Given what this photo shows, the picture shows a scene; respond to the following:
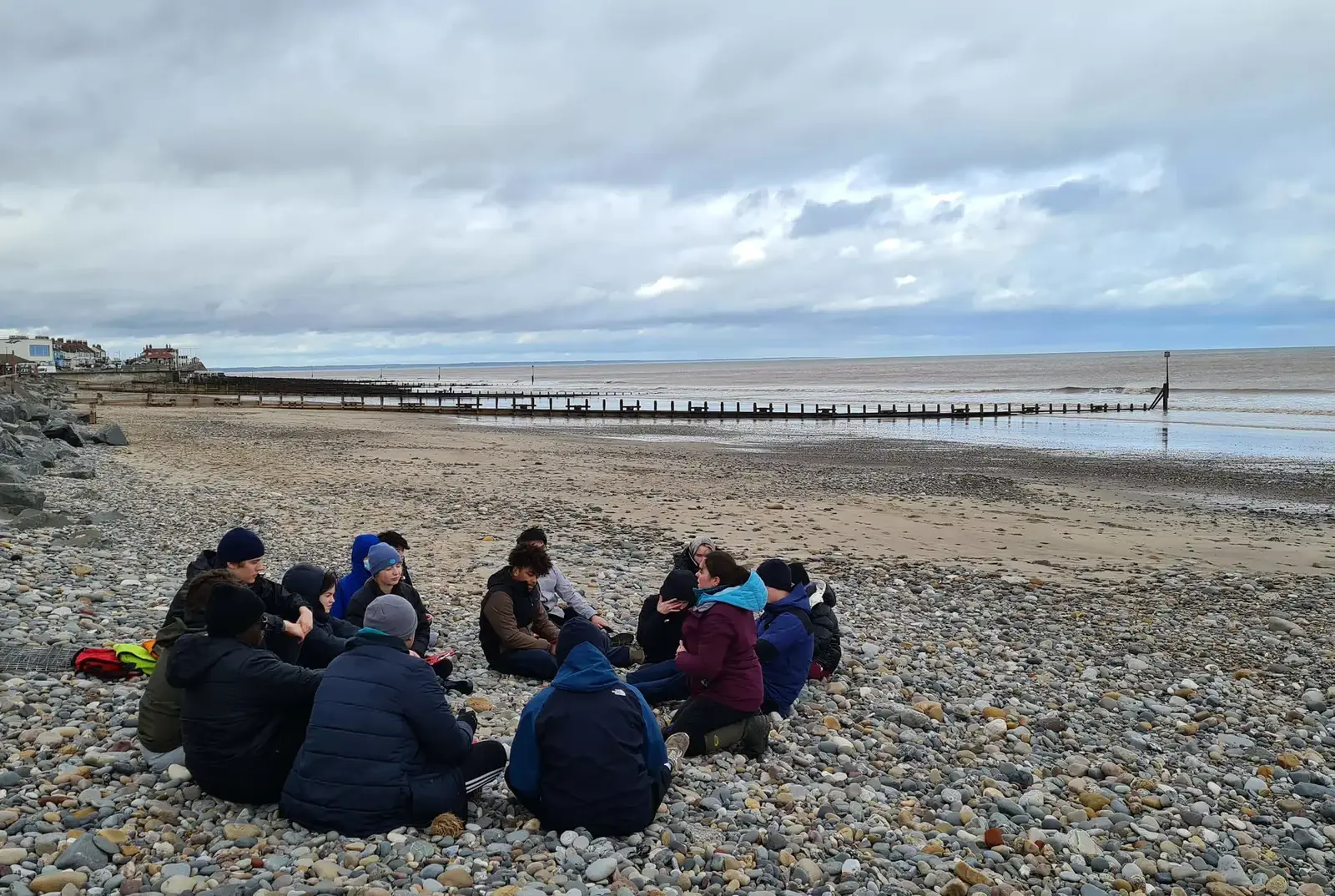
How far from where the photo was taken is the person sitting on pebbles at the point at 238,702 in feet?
15.4

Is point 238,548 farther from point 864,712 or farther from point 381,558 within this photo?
point 864,712

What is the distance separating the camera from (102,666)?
267 inches

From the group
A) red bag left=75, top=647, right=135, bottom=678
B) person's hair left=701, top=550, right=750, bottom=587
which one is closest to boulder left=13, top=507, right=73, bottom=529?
red bag left=75, top=647, right=135, bottom=678

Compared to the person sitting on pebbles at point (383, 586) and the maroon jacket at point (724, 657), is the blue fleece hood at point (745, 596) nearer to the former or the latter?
the maroon jacket at point (724, 657)

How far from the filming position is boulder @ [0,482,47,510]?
1277 cm

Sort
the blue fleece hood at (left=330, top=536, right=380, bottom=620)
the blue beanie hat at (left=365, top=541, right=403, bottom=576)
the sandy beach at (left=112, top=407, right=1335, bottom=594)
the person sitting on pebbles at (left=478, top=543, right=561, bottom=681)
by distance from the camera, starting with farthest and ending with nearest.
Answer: the sandy beach at (left=112, top=407, right=1335, bottom=594), the blue fleece hood at (left=330, top=536, right=380, bottom=620), the person sitting on pebbles at (left=478, top=543, right=561, bottom=681), the blue beanie hat at (left=365, top=541, right=403, bottom=576)

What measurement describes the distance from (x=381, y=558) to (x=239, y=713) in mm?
2283

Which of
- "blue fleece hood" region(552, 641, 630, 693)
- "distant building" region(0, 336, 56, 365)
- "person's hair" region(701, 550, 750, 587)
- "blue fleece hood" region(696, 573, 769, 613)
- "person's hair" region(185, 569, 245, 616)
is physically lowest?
"blue fleece hood" region(552, 641, 630, 693)

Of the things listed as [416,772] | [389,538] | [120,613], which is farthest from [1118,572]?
[120,613]

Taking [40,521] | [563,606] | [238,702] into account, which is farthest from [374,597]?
[40,521]

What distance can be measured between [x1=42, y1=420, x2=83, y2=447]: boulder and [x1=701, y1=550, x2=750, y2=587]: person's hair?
1019 inches

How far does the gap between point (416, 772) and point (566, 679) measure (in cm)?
92

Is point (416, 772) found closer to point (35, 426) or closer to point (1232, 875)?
point (1232, 875)

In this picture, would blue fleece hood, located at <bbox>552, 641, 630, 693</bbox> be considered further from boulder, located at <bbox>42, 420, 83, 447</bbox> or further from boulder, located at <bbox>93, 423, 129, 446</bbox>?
boulder, located at <bbox>93, 423, 129, 446</bbox>
